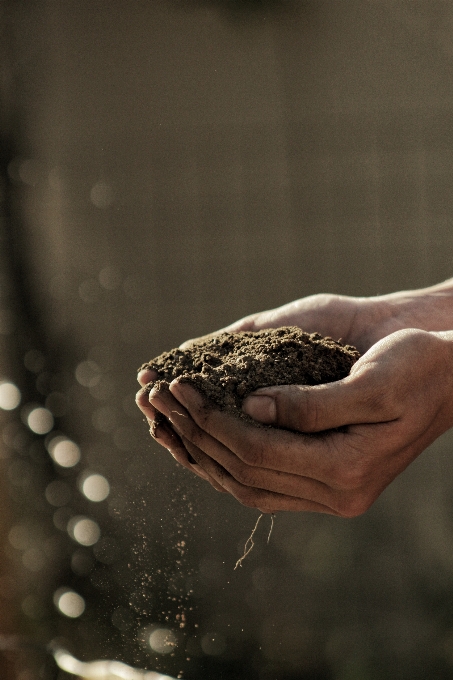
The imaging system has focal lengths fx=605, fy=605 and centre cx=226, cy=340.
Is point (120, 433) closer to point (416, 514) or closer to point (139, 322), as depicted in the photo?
point (139, 322)

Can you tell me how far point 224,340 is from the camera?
73.3 inches

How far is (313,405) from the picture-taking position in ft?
4.86

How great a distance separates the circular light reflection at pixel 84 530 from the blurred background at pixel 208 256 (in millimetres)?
17

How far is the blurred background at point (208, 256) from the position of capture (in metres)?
3.45

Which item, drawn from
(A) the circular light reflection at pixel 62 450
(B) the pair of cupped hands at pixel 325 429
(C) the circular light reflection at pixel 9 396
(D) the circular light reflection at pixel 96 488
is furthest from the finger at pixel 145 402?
(C) the circular light reflection at pixel 9 396

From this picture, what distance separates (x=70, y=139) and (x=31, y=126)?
0.87 feet

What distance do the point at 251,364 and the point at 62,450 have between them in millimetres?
2618

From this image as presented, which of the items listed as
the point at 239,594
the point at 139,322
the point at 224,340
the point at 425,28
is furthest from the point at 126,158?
the point at 239,594

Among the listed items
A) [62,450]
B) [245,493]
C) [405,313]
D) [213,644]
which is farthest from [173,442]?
[62,450]

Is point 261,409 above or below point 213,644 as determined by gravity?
above

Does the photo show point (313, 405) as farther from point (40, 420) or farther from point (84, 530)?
point (40, 420)

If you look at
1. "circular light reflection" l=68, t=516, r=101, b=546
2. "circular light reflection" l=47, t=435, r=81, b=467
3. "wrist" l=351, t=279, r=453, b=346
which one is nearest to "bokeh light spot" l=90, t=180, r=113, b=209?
"circular light reflection" l=47, t=435, r=81, b=467

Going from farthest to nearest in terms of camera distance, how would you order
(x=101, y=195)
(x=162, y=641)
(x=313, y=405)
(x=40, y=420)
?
(x=40, y=420) < (x=101, y=195) < (x=162, y=641) < (x=313, y=405)

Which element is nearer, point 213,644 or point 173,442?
point 173,442
